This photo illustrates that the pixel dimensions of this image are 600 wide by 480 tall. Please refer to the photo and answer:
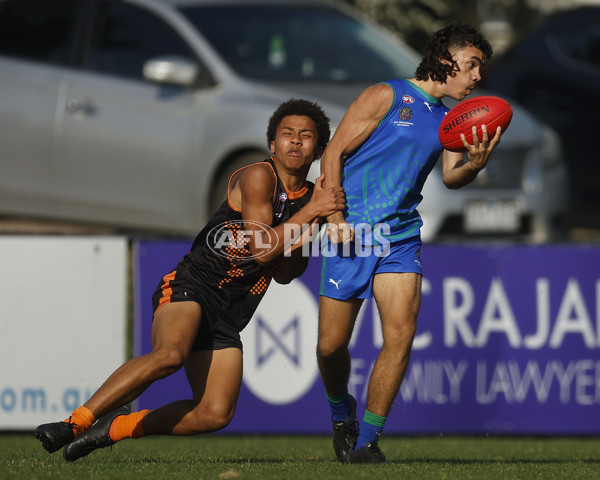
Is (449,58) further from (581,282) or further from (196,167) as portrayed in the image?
(196,167)

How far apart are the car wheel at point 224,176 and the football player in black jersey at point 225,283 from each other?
3356 mm

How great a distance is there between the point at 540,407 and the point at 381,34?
12.2 ft

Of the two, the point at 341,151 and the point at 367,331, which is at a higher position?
the point at 341,151

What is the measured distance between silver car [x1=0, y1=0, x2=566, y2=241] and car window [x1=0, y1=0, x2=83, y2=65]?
0.01 meters

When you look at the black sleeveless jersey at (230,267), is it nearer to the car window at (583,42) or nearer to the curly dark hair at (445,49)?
the curly dark hair at (445,49)

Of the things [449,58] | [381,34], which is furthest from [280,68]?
[449,58]

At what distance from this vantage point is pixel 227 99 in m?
9.66

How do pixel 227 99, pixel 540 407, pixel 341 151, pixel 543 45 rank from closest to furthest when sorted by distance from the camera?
pixel 341 151, pixel 540 407, pixel 227 99, pixel 543 45

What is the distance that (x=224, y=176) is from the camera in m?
9.73

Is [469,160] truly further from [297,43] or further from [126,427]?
[297,43]

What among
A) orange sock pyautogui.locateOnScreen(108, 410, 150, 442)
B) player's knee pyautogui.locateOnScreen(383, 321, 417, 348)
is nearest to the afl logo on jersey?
player's knee pyautogui.locateOnScreen(383, 321, 417, 348)

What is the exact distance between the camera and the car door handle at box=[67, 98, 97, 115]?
1005 centimetres

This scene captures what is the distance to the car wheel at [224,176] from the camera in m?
9.61

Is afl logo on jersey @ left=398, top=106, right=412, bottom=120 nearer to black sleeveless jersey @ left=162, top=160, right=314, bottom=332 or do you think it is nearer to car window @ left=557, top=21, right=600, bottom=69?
black sleeveless jersey @ left=162, top=160, right=314, bottom=332
